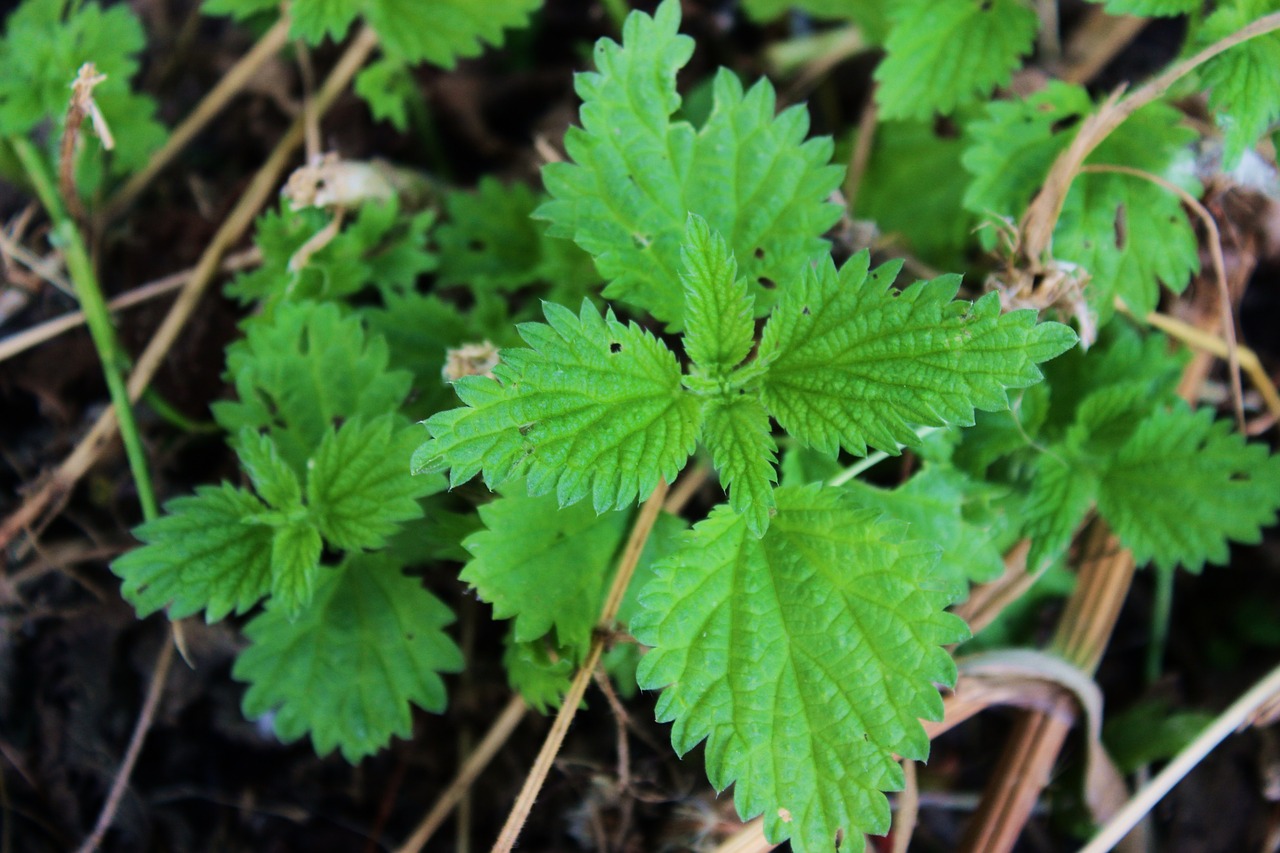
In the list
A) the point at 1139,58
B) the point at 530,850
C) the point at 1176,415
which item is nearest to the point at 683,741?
the point at 530,850

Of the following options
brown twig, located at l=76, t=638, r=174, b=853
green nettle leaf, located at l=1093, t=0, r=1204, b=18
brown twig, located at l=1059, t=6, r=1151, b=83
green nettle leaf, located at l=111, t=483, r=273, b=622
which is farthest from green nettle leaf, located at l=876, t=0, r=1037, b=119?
brown twig, located at l=76, t=638, r=174, b=853

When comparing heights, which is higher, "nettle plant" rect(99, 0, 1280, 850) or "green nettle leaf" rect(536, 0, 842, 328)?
"green nettle leaf" rect(536, 0, 842, 328)

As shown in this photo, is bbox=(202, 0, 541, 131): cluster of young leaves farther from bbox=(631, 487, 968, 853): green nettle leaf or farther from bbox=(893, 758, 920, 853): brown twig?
bbox=(893, 758, 920, 853): brown twig

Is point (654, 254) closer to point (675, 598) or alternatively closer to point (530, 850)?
point (675, 598)

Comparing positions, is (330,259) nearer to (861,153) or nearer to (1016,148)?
(861,153)

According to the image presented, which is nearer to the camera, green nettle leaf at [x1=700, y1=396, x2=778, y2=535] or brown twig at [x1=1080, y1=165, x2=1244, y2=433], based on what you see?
green nettle leaf at [x1=700, y1=396, x2=778, y2=535]

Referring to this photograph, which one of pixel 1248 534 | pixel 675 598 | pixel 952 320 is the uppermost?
pixel 952 320

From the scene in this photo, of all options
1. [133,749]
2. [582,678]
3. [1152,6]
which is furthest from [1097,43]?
[133,749]
